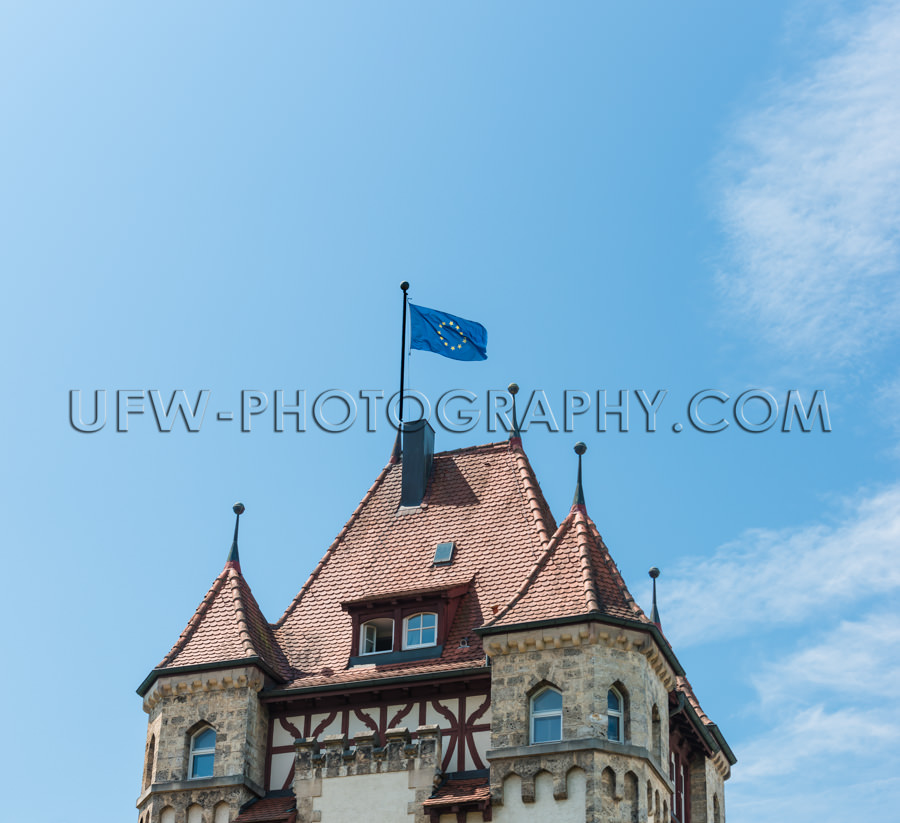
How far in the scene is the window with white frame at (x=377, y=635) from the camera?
1366 inches

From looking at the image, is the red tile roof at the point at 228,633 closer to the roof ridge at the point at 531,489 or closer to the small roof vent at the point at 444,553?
the small roof vent at the point at 444,553

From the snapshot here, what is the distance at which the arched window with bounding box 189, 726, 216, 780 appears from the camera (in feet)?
109

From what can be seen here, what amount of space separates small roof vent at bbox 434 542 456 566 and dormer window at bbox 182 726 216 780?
5871mm

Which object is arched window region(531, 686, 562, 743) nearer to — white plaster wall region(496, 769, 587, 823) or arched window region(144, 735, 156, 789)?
white plaster wall region(496, 769, 587, 823)

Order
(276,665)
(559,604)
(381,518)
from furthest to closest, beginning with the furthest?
1. (381,518)
2. (276,665)
3. (559,604)

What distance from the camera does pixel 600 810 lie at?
30.1 meters

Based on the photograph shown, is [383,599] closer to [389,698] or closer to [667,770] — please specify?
[389,698]

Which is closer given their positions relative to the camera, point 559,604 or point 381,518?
point 559,604

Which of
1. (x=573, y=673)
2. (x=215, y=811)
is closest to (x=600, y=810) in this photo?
(x=573, y=673)

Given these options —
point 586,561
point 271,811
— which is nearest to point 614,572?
point 586,561

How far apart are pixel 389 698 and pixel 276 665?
276 cm

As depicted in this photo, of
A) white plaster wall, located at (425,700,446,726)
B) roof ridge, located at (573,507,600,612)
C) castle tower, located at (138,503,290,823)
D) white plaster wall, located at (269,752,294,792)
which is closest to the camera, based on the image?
roof ridge, located at (573,507,600,612)

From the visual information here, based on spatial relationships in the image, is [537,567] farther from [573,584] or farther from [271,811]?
[271,811]

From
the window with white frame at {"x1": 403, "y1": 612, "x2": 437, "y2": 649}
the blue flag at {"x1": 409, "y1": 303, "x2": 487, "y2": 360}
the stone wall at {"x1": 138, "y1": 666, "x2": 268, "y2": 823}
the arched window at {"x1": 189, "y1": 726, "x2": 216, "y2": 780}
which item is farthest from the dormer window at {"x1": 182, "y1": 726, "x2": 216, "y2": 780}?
the blue flag at {"x1": 409, "y1": 303, "x2": 487, "y2": 360}
